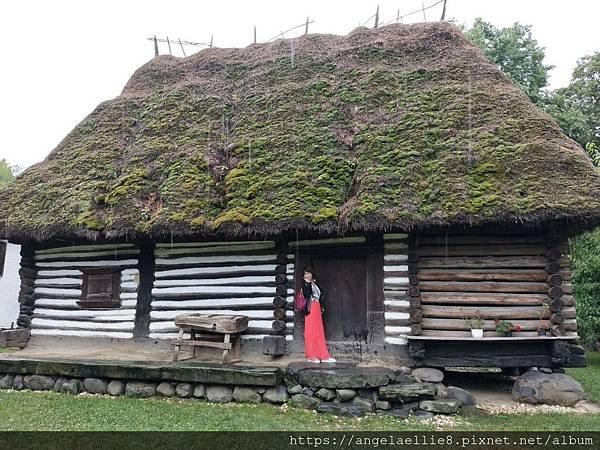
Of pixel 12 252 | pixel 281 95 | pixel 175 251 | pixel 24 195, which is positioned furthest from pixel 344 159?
pixel 12 252

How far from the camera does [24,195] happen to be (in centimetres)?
1007

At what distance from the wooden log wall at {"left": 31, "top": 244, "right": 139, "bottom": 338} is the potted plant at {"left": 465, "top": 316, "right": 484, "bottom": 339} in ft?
21.0

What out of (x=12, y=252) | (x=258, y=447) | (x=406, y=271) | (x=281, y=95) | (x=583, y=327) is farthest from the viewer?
(x=12, y=252)

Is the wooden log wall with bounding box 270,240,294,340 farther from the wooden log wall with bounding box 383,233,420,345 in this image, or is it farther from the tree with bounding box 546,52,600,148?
the tree with bounding box 546,52,600,148

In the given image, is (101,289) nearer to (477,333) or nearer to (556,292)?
(477,333)

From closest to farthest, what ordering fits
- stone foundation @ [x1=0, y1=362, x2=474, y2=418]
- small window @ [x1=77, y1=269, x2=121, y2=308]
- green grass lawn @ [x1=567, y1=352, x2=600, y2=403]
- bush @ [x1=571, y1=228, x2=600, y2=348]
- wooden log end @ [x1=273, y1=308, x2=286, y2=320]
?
stone foundation @ [x1=0, y1=362, x2=474, y2=418]
green grass lawn @ [x1=567, y1=352, x2=600, y2=403]
wooden log end @ [x1=273, y1=308, x2=286, y2=320]
small window @ [x1=77, y1=269, x2=121, y2=308]
bush @ [x1=571, y1=228, x2=600, y2=348]

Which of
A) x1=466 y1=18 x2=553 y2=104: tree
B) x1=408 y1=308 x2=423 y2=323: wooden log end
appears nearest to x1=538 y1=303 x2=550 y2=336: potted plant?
x1=408 y1=308 x2=423 y2=323: wooden log end

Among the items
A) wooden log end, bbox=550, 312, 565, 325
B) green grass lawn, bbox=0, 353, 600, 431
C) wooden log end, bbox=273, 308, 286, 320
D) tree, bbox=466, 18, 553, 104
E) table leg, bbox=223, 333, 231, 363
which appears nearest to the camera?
green grass lawn, bbox=0, 353, 600, 431

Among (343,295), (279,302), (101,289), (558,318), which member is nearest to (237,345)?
(279,302)

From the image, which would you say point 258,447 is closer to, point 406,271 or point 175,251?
point 406,271

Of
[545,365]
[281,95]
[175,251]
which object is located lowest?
[545,365]

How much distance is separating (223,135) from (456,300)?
19.3ft

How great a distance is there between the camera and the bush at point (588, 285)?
12188 mm

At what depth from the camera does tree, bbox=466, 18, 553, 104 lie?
19312 millimetres
